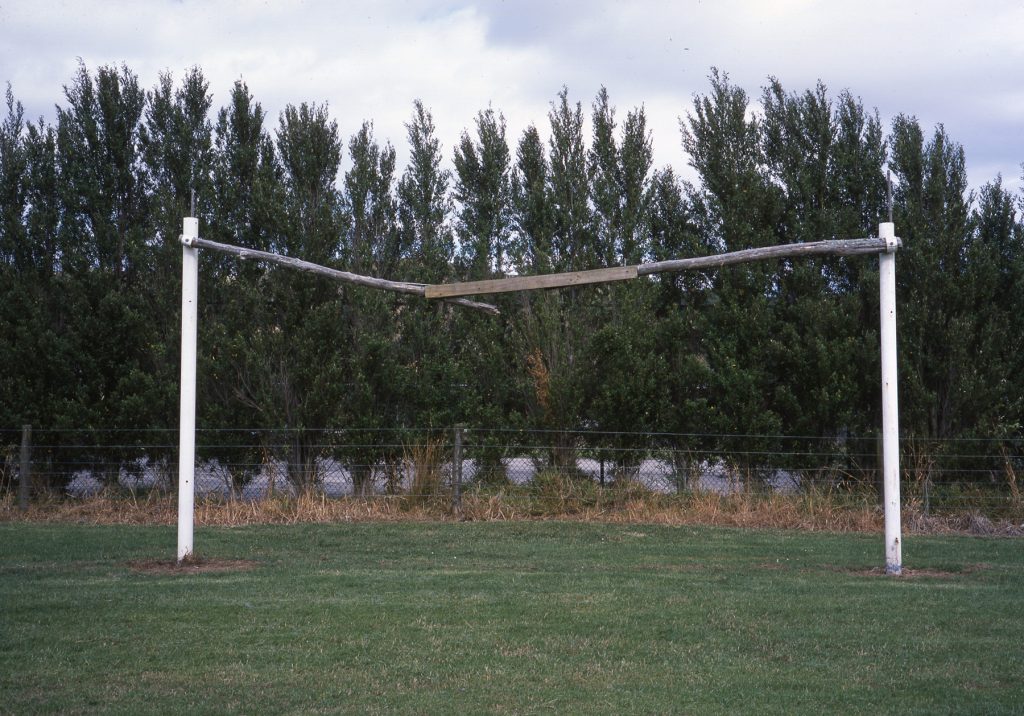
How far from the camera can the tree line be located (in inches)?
619

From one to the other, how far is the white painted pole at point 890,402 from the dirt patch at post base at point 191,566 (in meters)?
5.98

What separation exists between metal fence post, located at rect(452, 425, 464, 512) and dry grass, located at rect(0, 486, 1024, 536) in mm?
153

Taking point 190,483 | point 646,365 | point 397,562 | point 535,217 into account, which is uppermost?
point 535,217

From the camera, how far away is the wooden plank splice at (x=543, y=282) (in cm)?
956

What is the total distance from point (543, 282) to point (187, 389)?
138 inches

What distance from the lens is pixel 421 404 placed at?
16391 millimetres

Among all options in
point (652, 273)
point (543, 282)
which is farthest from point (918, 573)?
point (543, 282)

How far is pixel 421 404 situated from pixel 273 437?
241cm

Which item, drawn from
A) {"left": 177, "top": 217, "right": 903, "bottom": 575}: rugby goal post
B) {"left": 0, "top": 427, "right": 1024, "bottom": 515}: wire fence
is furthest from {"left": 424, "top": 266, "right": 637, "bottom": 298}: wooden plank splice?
{"left": 0, "top": 427, "right": 1024, "bottom": 515}: wire fence

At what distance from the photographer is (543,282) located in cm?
→ 973

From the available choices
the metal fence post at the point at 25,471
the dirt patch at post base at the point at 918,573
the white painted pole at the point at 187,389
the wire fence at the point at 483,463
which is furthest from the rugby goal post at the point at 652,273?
the metal fence post at the point at 25,471


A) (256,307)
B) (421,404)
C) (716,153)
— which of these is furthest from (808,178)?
(256,307)

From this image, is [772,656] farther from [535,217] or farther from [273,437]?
[535,217]

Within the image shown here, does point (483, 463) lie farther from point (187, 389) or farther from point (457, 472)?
point (187, 389)
